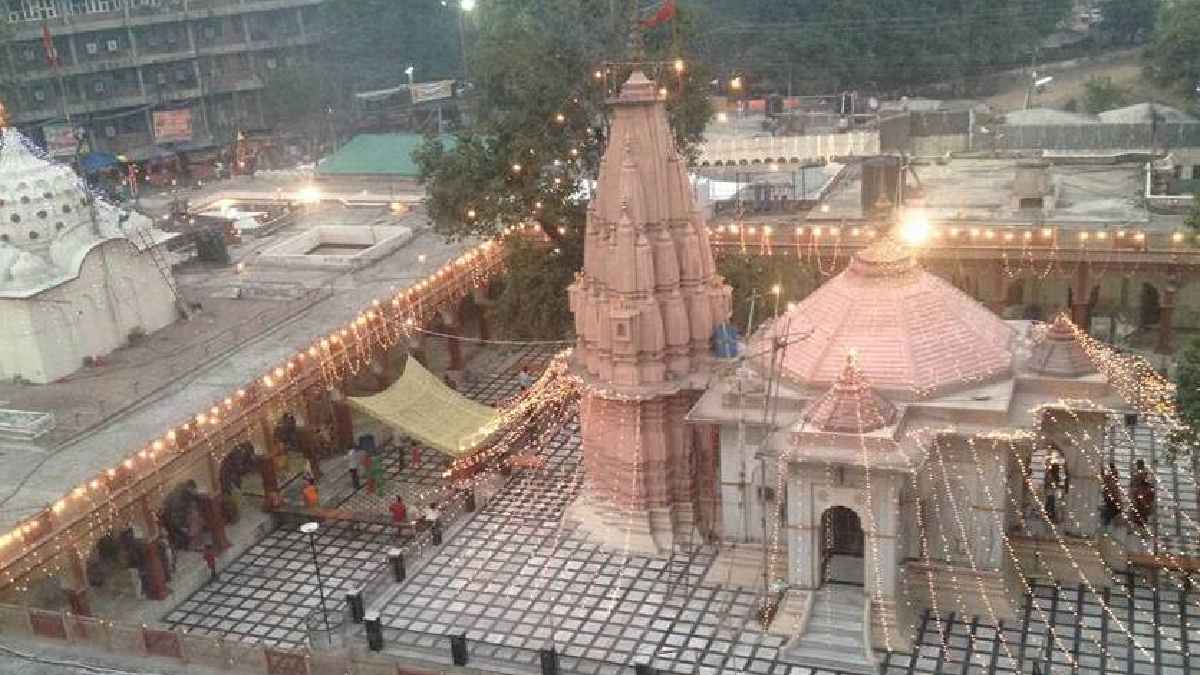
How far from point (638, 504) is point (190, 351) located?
539 inches

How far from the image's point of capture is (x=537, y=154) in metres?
33.5

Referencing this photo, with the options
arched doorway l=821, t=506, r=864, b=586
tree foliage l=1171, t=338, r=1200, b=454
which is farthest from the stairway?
tree foliage l=1171, t=338, r=1200, b=454

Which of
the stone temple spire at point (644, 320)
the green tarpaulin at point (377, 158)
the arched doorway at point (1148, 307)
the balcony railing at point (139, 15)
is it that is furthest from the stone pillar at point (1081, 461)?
the balcony railing at point (139, 15)

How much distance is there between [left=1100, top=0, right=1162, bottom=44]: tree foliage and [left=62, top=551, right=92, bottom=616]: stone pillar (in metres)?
63.7

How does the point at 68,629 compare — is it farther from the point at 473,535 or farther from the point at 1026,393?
the point at 1026,393

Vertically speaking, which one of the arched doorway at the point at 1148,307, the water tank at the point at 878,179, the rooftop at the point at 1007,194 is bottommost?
the arched doorway at the point at 1148,307

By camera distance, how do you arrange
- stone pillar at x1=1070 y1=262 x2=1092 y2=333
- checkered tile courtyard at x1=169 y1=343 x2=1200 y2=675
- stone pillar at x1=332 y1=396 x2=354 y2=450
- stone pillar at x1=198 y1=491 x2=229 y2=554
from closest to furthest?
checkered tile courtyard at x1=169 y1=343 x2=1200 y2=675, stone pillar at x1=198 y1=491 x2=229 y2=554, stone pillar at x1=332 y1=396 x2=354 y2=450, stone pillar at x1=1070 y1=262 x2=1092 y2=333

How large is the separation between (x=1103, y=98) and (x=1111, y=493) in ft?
122

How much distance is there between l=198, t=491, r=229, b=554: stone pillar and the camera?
26.0 m

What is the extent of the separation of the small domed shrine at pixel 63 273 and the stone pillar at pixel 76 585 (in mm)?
8600

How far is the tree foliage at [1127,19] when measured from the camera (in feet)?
219

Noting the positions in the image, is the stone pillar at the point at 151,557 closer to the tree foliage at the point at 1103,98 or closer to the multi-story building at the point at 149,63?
the multi-story building at the point at 149,63

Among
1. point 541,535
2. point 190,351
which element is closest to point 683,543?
point 541,535

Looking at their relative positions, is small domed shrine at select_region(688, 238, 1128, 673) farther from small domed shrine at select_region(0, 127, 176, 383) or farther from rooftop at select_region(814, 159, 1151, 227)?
small domed shrine at select_region(0, 127, 176, 383)
